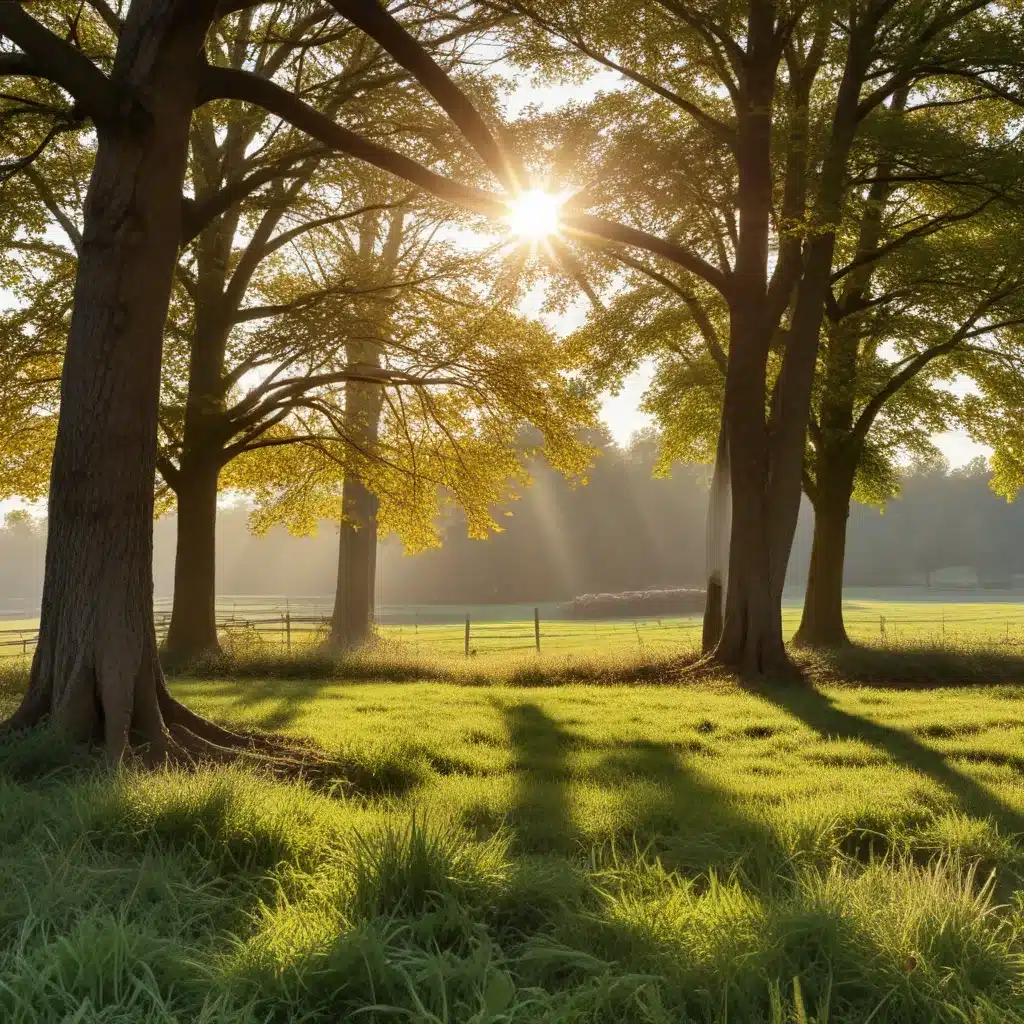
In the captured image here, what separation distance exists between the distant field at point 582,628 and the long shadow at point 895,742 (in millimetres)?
5929

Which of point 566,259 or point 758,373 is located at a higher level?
point 566,259

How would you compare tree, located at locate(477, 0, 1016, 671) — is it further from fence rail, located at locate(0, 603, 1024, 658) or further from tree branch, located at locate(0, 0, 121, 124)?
fence rail, located at locate(0, 603, 1024, 658)

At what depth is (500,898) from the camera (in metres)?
3.55

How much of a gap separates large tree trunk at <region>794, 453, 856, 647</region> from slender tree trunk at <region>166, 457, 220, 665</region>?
12.3 metres

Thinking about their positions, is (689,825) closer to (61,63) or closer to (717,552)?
(61,63)

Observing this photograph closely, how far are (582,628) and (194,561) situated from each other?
29.8m

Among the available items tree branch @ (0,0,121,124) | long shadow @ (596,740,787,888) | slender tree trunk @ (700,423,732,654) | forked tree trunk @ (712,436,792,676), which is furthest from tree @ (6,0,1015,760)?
slender tree trunk @ (700,423,732,654)

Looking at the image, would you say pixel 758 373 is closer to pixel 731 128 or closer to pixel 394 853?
pixel 731 128

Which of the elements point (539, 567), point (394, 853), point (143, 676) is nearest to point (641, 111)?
point (143, 676)

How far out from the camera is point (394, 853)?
3578 millimetres

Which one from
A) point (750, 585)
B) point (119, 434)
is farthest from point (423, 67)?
point (750, 585)

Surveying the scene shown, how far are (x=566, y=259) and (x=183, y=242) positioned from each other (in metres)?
8.44

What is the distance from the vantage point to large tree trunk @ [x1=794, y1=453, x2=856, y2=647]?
20.3m

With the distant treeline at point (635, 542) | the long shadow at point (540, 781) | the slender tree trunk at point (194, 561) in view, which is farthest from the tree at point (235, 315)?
the distant treeline at point (635, 542)
